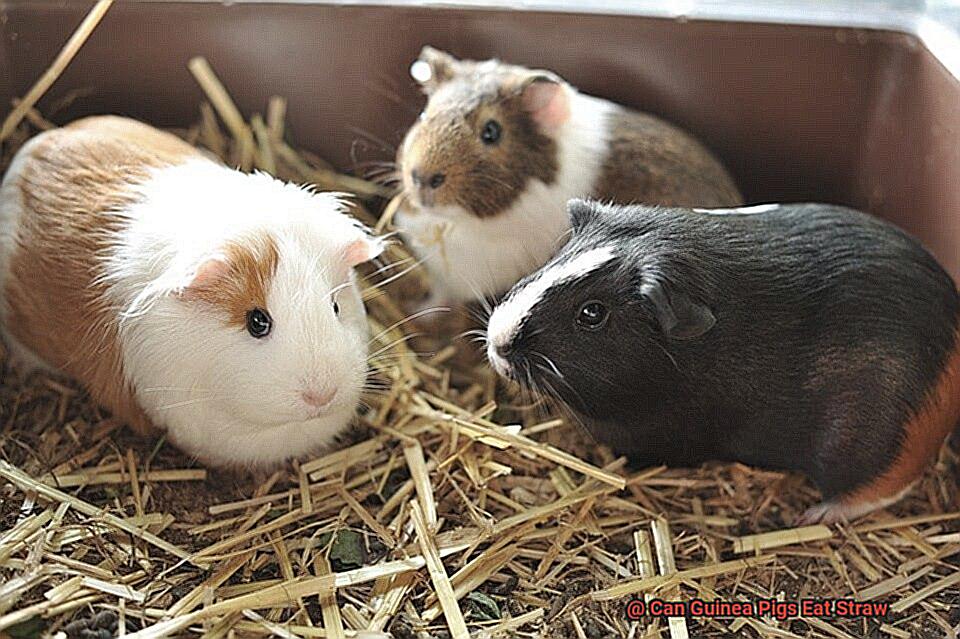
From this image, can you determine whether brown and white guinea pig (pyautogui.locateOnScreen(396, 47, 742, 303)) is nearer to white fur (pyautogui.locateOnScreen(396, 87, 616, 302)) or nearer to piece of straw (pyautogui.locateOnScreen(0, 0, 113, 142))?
white fur (pyautogui.locateOnScreen(396, 87, 616, 302))

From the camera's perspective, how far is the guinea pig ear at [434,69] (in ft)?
10.2

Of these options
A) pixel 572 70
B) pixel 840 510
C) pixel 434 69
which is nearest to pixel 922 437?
pixel 840 510

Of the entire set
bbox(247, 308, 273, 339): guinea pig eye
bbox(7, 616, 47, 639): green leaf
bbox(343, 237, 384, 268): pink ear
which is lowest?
bbox(7, 616, 47, 639): green leaf

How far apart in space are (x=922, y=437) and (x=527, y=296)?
106 cm

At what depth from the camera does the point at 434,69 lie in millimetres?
3113

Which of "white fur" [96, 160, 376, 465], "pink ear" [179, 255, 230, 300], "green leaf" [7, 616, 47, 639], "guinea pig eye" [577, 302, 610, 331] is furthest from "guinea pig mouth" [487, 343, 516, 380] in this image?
A: "green leaf" [7, 616, 47, 639]

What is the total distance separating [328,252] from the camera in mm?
2527

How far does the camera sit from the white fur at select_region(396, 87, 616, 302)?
3084 millimetres

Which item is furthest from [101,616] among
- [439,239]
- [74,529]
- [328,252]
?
[439,239]

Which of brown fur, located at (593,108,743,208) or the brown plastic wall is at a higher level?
the brown plastic wall

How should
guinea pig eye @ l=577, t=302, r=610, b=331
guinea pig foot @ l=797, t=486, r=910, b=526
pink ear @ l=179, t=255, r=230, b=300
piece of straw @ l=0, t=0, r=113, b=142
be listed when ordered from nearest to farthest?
pink ear @ l=179, t=255, r=230, b=300 → guinea pig eye @ l=577, t=302, r=610, b=331 → guinea pig foot @ l=797, t=486, r=910, b=526 → piece of straw @ l=0, t=0, r=113, b=142

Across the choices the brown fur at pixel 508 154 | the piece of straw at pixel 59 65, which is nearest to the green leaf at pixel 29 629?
the brown fur at pixel 508 154

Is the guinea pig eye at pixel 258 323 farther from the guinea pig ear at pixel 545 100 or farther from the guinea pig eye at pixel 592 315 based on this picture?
the guinea pig ear at pixel 545 100

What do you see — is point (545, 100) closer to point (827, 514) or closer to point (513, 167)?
point (513, 167)
